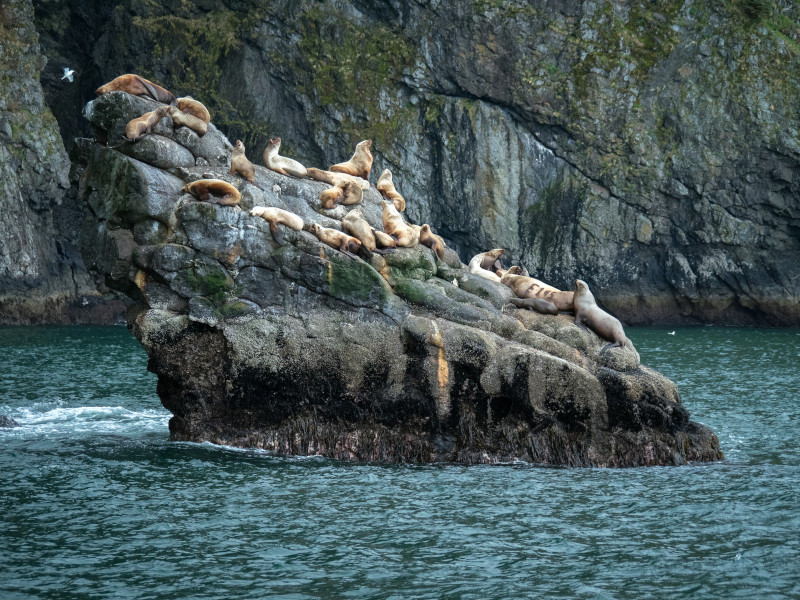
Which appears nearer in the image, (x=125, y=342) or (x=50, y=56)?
(x=125, y=342)

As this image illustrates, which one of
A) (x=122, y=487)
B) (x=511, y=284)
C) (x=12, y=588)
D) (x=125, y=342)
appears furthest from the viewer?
(x=125, y=342)

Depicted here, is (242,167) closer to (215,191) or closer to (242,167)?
(242,167)

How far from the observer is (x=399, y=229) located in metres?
20.5

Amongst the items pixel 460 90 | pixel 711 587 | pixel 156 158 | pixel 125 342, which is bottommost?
pixel 711 587

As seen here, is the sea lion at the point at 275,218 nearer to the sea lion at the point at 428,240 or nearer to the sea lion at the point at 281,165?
the sea lion at the point at 281,165

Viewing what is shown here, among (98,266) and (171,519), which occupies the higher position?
(98,266)

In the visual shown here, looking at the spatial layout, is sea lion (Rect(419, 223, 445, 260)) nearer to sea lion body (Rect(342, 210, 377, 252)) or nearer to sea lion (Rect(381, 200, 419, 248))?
sea lion (Rect(381, 200, 419, 248))

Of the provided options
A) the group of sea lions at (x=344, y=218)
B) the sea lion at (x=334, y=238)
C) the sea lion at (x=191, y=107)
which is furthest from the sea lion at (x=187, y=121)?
the sea lion at (x=334, y=238)

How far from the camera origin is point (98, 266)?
1914 centimetres

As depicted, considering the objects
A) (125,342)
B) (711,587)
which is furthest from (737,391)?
(125,342)

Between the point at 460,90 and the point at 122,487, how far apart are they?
45.5 metres

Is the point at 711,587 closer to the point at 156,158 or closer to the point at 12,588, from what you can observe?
the point at 12,588

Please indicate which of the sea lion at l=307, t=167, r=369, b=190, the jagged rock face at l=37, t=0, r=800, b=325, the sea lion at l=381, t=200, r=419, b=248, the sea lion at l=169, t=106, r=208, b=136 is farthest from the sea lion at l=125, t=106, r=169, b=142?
the jagged rock face at l=37, t=0, r=800, b=325

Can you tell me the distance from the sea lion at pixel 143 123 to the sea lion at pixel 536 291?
8.97 metres
